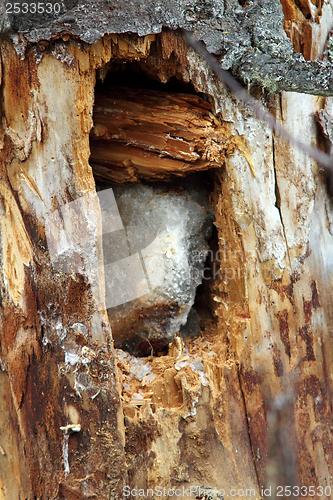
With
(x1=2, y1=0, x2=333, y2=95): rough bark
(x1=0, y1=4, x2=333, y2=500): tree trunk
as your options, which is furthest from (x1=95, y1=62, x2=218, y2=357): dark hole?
(x1=2, y1=0, x2=333, y2=95): rough bark

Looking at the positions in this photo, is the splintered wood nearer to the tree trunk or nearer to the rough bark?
the tree trunk

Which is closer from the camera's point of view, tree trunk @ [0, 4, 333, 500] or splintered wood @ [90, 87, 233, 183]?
tree trunk @ [0, 4, 333, 500]

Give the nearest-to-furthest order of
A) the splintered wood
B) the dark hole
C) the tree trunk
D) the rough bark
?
the rough bark
the tree trunk
the splintered wood
the dark hole

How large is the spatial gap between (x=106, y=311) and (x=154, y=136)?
878 millimetres

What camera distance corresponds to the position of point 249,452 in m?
1.97

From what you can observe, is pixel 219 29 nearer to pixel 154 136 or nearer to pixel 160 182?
pixel 154 136

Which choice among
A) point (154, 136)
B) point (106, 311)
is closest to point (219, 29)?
point (154, 136)

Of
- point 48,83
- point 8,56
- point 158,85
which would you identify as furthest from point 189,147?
point 8,56

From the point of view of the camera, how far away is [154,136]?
2.05m

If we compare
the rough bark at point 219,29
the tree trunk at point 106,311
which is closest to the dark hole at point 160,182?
the tree trunk at point 106,311

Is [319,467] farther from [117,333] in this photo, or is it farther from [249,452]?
[117,333]

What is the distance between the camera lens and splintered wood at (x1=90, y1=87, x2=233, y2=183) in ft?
6.47

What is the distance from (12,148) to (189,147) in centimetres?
80

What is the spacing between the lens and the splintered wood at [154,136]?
6.47ft
